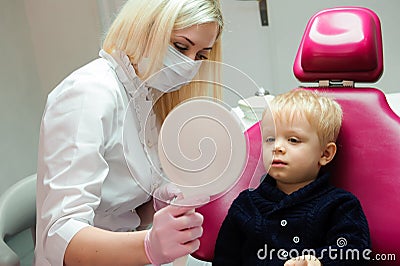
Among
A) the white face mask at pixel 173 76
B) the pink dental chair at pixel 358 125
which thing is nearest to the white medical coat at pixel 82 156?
the white face mask at pixel 173 76

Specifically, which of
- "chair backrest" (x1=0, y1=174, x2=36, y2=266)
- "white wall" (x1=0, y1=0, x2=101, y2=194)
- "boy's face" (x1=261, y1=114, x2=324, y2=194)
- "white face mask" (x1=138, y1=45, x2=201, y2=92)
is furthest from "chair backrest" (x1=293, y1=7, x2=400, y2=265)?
"white wall" (x1=0, y1=0, x2=101, y2=194)

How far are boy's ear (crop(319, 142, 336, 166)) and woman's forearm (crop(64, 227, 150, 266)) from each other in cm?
54

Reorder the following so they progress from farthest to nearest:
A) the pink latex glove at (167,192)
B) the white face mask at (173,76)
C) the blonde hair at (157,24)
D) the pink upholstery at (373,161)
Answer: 1. the pink upholstery at (373,161)
2. the blonde hair at (157,24)
3. the white face mask at (173,76)
4. the pink latex glove at (167,192)

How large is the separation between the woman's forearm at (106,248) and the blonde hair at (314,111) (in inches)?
18.7

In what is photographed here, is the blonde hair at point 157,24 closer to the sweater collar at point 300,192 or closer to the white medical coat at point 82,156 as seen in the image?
the white medical coat at point 82,156

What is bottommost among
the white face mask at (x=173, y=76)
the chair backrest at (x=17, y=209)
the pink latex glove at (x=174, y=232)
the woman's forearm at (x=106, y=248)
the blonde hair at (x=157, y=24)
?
the chair backrest at (x=17, y=209)

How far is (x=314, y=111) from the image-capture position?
1264 mm

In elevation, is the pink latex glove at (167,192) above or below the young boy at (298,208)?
above

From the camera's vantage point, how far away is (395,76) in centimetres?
232

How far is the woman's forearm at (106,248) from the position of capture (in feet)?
3.17

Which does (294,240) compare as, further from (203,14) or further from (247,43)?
(247,43)

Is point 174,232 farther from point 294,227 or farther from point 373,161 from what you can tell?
point 373,161

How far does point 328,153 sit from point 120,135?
519 mm

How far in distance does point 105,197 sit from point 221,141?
0.49m
